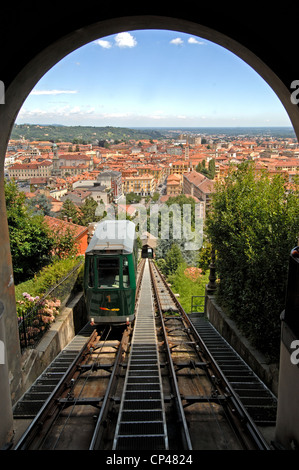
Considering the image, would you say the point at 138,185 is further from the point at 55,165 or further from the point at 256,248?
the point at 256,248

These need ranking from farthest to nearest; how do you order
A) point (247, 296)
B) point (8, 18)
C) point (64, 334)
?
point (64, 334) < point (247, 296) < point (8, 18)

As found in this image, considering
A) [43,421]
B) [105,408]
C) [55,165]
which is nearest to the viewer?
[43,421]

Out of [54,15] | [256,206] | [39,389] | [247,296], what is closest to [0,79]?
[54,15]

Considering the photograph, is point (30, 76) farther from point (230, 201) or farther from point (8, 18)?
point (230, 201)

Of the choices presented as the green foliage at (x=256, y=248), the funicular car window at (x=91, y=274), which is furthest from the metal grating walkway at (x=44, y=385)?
the green foliage at (x=256, y=248)

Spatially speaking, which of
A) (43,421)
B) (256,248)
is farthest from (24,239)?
(43,421)

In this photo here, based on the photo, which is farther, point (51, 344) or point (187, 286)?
point (187, 286)

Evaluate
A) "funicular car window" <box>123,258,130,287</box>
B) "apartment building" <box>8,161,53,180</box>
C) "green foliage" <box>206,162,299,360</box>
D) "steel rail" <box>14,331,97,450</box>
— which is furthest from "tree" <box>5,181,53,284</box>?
"apartment building" <box>8,161,53,180</box>
